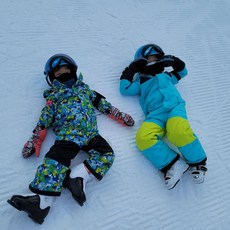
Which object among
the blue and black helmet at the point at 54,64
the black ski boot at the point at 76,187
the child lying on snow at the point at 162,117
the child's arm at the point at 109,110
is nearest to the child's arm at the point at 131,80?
the child lying on snow at the point at 162,117

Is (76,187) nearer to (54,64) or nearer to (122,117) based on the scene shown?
(122,117)

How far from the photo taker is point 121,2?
5.76 ft

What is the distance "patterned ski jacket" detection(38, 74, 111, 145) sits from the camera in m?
1.00

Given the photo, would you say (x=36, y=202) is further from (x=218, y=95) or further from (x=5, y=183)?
(x=218, y=95)

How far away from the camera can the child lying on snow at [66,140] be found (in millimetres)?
856

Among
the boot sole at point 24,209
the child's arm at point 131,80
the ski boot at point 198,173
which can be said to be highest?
the child's arm at point 131,80

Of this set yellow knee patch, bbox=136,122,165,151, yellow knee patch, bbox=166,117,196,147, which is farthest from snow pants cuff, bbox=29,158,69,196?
yellow knee patch, bbox=166,117,196,147

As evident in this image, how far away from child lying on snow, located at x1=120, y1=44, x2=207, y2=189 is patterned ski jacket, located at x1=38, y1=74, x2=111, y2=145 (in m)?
0.20

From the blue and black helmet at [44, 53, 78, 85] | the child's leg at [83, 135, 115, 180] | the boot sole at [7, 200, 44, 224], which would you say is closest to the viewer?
the boot sole at [7, 200, 44, 224]

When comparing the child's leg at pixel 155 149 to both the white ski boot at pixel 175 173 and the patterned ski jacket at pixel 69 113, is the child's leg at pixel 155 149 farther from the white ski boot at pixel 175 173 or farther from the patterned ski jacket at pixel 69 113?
the patterned ski jacket at pixel 69 113

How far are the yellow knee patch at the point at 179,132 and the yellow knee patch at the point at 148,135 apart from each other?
39 mm

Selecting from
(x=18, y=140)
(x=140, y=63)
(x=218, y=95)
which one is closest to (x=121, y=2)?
(x=140, y=63)

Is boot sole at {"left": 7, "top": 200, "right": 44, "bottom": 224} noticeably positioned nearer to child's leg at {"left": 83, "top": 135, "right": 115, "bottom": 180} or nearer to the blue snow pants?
child's leg at {"left": 83, "top": 135, "right": 115, "bottom": 180}

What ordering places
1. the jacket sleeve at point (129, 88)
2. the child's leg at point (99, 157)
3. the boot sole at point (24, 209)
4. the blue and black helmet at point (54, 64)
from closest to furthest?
the boot sole at point (24, 209) < the child's leg at point (99, 157) < the blue and black helmet at point (54, 64) < the jacket sleeve at point (129, 88)
